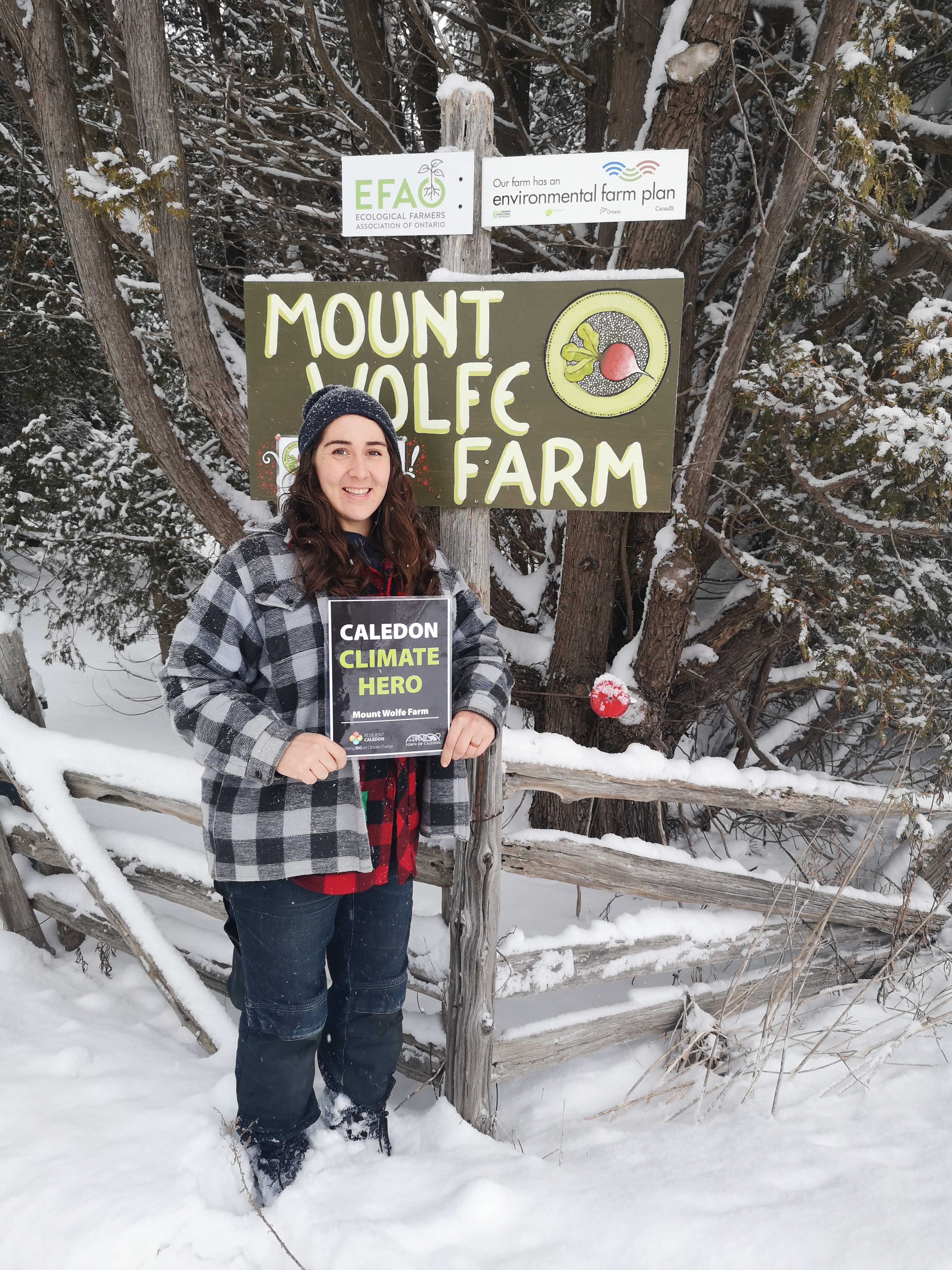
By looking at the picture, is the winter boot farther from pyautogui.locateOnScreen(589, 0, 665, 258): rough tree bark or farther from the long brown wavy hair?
pyautogui.locateOnScreen(589, 0, 665, 258): rough tree bark

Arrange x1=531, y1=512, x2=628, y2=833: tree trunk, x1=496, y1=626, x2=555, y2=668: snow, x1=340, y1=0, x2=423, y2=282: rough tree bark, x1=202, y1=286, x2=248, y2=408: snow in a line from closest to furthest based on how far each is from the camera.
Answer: x1=202, y1=286, x2=248, y2=408: snow
x1=340, y1=0, x2=423, y2=282: rough tree bark
x1=531, y1=512, x2=628, y2=833: tree trunk
x1=496, y1=626, x2=555, y2=668: snow

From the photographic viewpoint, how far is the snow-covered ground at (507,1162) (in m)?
1.88

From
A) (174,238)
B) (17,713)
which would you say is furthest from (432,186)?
(17,713)

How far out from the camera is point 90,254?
11.4 feet

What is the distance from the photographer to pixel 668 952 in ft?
8.81

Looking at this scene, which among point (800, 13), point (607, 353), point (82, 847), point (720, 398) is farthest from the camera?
point (800, 13)

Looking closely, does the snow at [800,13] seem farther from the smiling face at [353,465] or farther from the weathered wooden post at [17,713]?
the weathered wooden post at [17,713]

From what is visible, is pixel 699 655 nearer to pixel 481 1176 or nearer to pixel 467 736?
pixel 467 736

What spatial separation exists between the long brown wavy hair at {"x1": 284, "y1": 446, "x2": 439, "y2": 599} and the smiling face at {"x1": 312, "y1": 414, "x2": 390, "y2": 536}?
1.2 inches

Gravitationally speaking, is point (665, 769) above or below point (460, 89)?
below

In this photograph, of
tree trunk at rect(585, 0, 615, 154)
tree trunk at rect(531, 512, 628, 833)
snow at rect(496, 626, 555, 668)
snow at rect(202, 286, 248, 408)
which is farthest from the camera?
snow at rect(496, 626, 555, 668)

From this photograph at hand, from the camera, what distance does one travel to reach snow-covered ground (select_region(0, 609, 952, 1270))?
1.88 metres

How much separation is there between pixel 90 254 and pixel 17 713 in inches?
81.8

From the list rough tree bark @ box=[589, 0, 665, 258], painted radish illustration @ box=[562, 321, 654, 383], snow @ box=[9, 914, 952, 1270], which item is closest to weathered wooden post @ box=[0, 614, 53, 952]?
snow @ box=[9, 914, 952, 1270]
